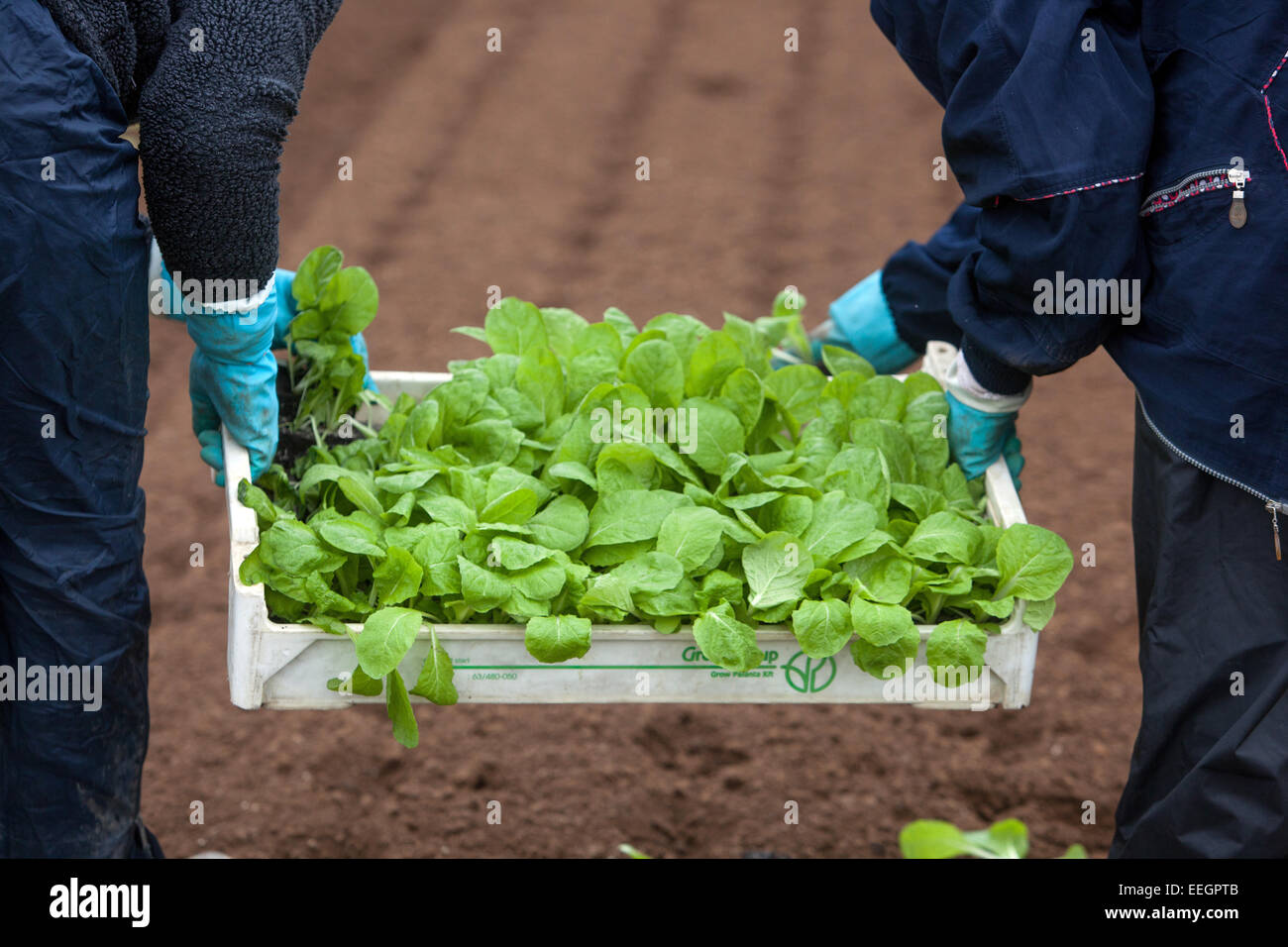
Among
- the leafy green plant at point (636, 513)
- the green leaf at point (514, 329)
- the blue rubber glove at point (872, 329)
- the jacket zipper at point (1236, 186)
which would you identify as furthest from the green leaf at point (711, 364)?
the jacket zipper at point (1236, 186)

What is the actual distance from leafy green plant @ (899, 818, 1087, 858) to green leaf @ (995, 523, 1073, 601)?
80 cm

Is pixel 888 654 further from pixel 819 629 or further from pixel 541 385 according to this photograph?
pixel 541 385

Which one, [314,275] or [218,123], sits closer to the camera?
[218,123]

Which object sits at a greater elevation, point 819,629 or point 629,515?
point 629,515

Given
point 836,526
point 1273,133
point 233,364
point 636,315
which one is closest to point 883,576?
point 836,526

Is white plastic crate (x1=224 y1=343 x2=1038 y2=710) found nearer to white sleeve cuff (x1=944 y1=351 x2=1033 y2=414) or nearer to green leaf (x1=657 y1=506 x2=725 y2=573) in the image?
green leaf (x1=657 y1=506 x2=725 y2=573)

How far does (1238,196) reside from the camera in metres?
1.43

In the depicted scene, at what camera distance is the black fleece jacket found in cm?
148

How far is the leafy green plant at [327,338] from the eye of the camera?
187 centimetres

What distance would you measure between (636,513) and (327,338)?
557 millimetres

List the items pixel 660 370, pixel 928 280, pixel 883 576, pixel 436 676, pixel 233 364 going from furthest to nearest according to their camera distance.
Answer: pixel 928 280 < pixel 660 370 < pixel 233 364 < pixel 883 576 < pixel 436 676

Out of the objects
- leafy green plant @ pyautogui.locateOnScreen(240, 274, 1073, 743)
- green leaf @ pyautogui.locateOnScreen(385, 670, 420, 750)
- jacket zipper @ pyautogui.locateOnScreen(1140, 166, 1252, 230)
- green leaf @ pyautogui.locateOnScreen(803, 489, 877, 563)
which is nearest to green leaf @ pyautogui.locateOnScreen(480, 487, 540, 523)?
leafy green plant @ pyautogui.locateOnScreen(240, 274, 1073, 743)
